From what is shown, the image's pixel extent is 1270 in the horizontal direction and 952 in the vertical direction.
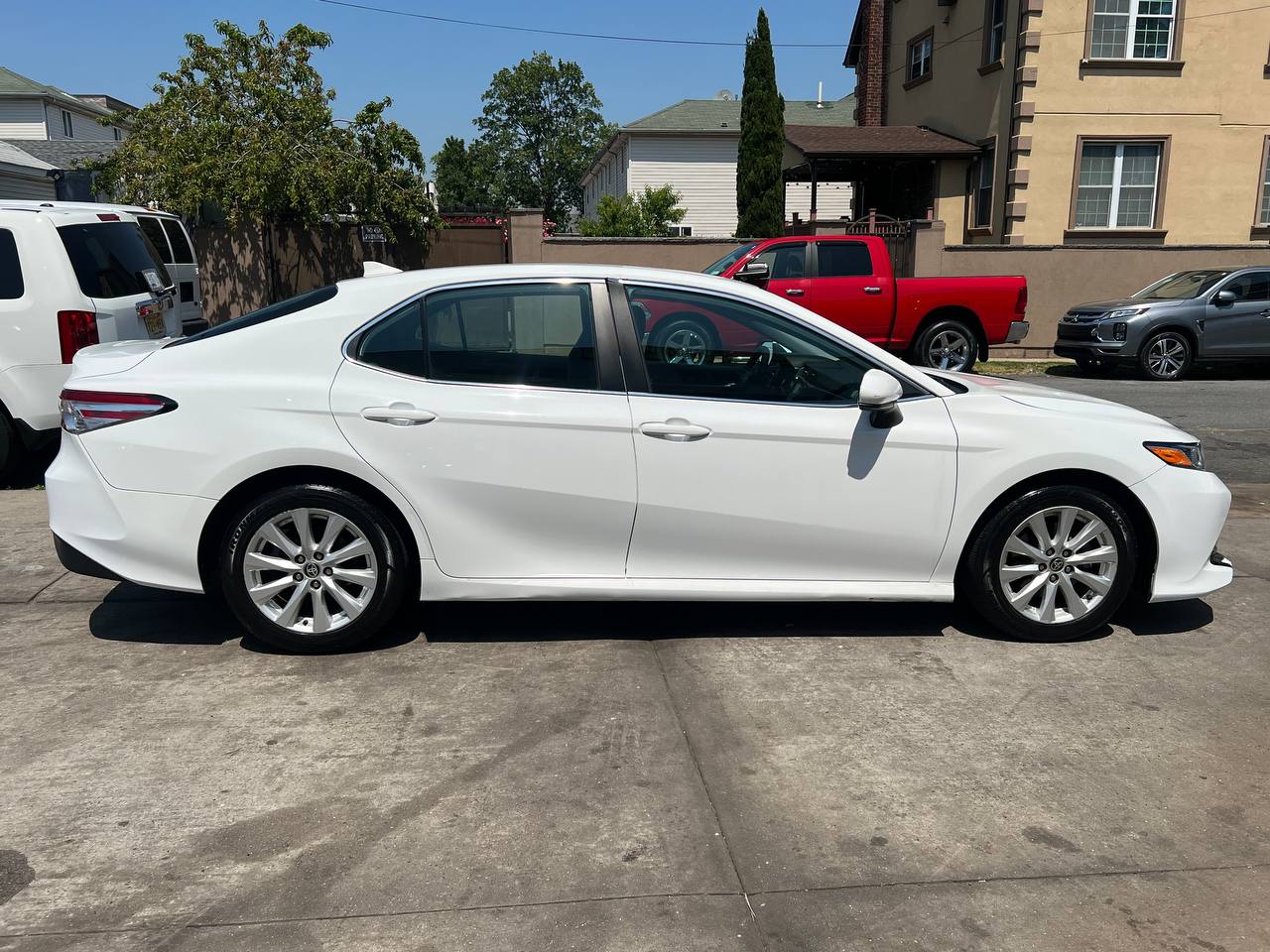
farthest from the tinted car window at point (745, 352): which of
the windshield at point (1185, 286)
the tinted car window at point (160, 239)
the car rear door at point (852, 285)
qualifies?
the windshield at point (1185, 286)

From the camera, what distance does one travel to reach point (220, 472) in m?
4.39

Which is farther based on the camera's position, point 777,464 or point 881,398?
point 777,464

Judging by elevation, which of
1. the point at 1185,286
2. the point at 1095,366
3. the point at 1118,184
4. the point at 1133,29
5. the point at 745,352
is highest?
the point at 1133,29

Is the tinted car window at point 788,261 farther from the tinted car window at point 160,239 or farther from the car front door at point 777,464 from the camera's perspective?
the car front door at point 777,464

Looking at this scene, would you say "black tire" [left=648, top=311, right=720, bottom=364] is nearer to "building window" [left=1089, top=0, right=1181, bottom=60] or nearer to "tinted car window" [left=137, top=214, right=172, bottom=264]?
"tinted car window" [left=137, top=214, right=172, bottom=264]

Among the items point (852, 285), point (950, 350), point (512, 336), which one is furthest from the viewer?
point (950, 350)

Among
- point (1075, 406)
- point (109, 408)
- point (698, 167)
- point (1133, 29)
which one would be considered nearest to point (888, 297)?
point (1075, 406)

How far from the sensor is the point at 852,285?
14359 mm

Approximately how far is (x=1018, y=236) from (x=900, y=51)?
896 centimetres

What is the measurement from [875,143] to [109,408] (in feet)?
70.8

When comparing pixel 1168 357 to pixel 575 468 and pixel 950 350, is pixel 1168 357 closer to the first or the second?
pixel 950 350

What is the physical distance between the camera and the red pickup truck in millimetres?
14289

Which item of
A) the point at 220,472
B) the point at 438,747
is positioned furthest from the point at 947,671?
the point at 220,472

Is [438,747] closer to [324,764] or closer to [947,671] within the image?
[324,764]
